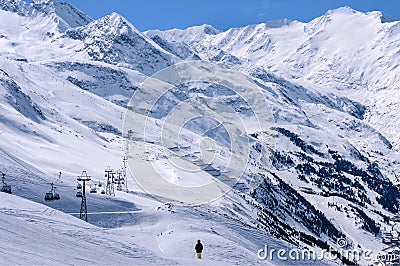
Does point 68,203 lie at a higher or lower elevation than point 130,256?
higher

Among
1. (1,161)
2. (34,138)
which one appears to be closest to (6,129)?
(34,138)

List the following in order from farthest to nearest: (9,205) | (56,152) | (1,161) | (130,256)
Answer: (56,152) < (1,161) < (9,205) < (130,256)

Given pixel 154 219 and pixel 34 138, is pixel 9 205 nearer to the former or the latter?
pixel 154 219

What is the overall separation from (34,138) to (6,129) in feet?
31.4

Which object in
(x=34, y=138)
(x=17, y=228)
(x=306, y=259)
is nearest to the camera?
(x=17, y=228)

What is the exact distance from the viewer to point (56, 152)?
160 m

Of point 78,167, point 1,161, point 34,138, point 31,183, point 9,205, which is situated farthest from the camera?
point 34,138

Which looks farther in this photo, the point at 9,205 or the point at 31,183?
the point at 31,183

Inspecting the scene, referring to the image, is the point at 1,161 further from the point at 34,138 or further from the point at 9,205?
the point at 34,138

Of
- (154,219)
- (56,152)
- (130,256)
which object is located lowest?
(130,256)

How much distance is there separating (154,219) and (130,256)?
44.7 m

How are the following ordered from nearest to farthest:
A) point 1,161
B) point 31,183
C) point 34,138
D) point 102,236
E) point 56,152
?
1. point 102,236
2. point 31,183
3. point 1,161
4. point 56,152
5. point 34,138

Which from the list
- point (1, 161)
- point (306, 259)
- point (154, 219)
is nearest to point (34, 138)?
point (1, 161)

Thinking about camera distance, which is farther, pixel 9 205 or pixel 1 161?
pixel 1 161
